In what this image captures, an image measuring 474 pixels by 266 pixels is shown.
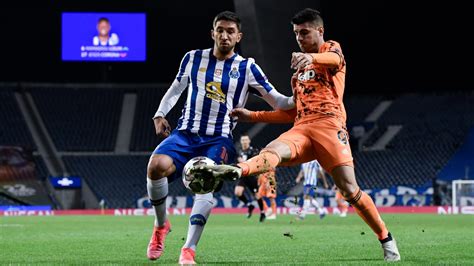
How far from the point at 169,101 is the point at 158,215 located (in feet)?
3.58

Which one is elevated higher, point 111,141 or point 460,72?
point 460,72

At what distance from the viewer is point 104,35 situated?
37875mm

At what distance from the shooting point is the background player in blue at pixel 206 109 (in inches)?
299

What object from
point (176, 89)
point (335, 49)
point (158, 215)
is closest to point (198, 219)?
point (158, 215)

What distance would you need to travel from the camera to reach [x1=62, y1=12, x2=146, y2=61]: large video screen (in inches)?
1491

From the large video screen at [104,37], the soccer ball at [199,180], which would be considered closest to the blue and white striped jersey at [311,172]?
the soccer ball at [199,180]

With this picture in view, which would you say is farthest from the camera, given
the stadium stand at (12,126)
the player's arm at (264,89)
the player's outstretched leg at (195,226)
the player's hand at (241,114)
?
the stadium stand at (12,126)

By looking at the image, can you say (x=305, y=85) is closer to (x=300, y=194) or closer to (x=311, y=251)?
(x=311, y=251)

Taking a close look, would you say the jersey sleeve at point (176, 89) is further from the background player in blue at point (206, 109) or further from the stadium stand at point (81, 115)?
the stadium stand at point (81, 115)

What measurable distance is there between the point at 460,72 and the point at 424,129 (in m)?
3.99

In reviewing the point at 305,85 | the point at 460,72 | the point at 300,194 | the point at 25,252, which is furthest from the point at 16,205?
the point at 305,85

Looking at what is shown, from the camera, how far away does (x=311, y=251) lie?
913cm

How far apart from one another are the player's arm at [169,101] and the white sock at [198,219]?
71 centimetres

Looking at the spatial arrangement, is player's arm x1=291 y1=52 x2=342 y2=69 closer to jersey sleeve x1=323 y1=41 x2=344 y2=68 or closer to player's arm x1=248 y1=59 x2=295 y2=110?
jersey sleeve x1=323 y1=41 x2=344 y2=68
